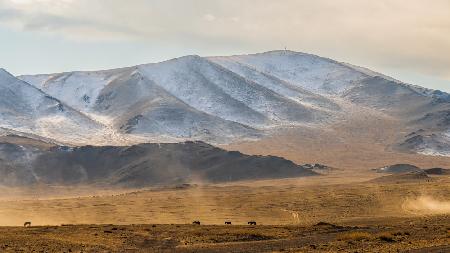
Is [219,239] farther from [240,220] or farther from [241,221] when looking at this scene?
[240,220]

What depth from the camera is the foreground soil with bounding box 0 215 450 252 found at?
4197 cm

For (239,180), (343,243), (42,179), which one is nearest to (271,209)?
(343,243)

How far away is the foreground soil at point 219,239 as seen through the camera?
41969mm

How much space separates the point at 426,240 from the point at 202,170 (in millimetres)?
155805

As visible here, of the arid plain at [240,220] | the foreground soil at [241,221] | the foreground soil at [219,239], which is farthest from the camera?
the arid plain at [240,220]

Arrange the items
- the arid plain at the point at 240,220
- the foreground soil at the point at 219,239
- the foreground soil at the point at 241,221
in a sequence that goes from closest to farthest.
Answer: the foreground soil at the point at 219,239
the foreground soil at the point at 241,221
the arid plain at the point at 240,220

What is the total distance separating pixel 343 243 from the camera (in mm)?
43250

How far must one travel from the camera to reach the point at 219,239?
1978 inches

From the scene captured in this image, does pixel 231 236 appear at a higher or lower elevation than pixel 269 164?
lower

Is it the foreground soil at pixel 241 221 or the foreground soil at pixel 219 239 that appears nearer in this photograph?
the foreground soil at pixel 219 239

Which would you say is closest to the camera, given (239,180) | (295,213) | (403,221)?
(403,221)

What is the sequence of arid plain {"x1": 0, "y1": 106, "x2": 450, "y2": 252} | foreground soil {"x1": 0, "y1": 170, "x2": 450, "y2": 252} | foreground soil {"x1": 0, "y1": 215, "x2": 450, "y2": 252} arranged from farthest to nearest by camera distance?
arid plain {"x1": 0, "y1": 106, "x2": 450, "y2": 252} → foreground soil {"x1": 0, "y1": 170, "x2": 450, "y2": 252} → foreground soil {"x1": 0, "y1": 215, "x2": 450, "y2": 252}

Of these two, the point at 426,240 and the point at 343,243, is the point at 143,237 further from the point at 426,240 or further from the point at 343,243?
the point at 426,240

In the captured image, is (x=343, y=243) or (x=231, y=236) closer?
(x=343, y=243)
